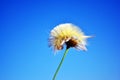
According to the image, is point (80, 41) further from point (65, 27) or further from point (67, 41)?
point (65, 27)

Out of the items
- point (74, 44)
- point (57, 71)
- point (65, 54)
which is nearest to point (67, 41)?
point (74, 44)

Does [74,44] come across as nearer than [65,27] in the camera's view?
Yes

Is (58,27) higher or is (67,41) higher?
(58,27)

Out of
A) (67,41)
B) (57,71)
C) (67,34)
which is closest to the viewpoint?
(57,71)

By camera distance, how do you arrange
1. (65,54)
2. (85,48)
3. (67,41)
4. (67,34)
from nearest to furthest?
(65,54) < (85,48) < (67,41) < (67,34)

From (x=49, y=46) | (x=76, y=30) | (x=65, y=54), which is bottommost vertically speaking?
(x=65, y=54)

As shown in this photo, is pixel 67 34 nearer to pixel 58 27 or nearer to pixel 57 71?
pixel 58 27

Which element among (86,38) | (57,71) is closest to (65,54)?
(57,71)
